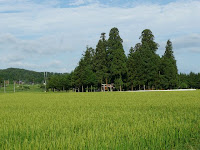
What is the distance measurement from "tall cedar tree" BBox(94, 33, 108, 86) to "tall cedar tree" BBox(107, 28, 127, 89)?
1.31 m

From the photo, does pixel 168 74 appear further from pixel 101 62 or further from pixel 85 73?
pixel 85 73

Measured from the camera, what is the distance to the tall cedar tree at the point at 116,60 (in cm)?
6838

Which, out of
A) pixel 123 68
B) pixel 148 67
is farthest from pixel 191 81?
pixel 123 68

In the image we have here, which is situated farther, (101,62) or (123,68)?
(101,62)

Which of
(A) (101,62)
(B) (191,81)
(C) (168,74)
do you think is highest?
(A) (101,62)

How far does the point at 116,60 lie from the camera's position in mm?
68375

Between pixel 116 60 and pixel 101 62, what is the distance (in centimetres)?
510

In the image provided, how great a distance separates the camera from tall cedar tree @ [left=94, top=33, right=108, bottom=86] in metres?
70.9

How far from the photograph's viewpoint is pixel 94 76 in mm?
71312

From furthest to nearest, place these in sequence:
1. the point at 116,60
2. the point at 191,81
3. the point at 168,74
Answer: the point at 191,81, the point at 168,74, the point at 116,60

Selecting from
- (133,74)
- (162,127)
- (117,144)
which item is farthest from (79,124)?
(133,74)

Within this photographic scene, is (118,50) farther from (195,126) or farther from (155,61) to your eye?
(195,126)

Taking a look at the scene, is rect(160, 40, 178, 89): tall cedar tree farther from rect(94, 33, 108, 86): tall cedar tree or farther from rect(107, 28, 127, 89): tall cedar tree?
rect(94, 33, 108, 86): tall cedar tree

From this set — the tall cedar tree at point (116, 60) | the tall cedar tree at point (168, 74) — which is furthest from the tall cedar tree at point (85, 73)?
the tall cedar tree at point (168, 74)
